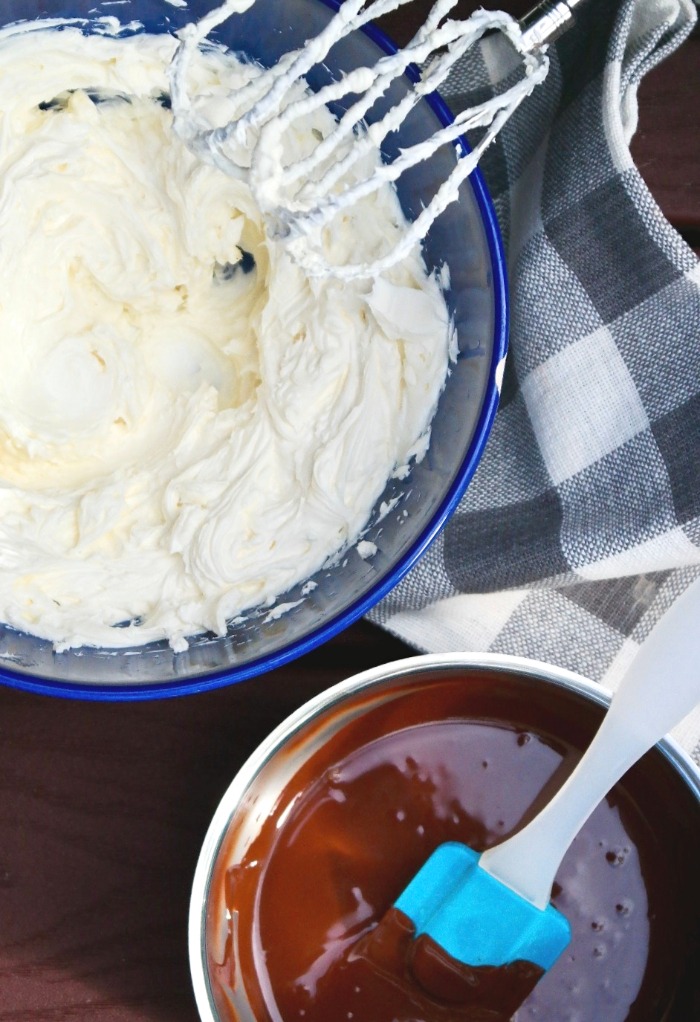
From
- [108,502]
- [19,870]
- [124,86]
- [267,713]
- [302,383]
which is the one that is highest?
[124,86]

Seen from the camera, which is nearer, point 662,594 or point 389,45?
point 389,45

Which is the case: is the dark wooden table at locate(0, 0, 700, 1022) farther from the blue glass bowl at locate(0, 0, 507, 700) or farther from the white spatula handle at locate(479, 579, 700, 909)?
the white spatula handle at locate(479, 579, 700, 909)

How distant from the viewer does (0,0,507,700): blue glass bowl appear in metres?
0.63

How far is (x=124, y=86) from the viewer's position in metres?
0.69

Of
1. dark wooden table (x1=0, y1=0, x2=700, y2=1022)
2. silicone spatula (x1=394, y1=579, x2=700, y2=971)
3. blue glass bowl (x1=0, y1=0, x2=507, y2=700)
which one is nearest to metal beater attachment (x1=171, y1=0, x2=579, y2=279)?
blue glass bowl (x1=0, y1=0, x2=507, y2=700)

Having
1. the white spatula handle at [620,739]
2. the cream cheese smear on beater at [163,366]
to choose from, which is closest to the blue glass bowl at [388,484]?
the cream cheese smear on beater at [163,366]

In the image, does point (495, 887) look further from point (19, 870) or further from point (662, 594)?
point (19, 870)

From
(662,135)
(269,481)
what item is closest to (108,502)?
(269,481)

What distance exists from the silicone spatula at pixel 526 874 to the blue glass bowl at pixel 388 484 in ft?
0.53

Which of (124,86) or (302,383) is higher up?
(124,86)

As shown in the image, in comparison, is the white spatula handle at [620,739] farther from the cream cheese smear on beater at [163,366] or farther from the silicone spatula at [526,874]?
the cream cheese smear on beater at [163,366]

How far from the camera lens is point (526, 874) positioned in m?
0.65

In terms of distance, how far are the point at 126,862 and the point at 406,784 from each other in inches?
8.5

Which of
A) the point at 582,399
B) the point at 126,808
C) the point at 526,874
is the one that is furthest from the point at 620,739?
the point at 126,808
